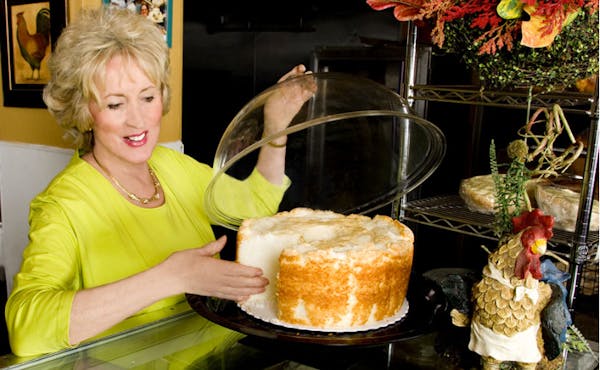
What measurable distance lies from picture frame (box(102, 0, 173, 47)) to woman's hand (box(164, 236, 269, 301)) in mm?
1558

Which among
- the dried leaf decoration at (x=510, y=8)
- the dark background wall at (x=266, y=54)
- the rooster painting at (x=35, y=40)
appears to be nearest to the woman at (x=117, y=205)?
the dried leaf decoration at (x=510, y=8)

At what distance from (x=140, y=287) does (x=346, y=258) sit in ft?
1.17

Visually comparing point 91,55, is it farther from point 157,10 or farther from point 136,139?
point 157,10

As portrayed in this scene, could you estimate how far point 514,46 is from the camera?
3.06ft

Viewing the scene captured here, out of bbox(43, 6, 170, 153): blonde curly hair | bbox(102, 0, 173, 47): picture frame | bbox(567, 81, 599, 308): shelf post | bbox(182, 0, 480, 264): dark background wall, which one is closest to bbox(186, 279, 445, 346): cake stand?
bbox(567, 81, 599, 308): shelf post

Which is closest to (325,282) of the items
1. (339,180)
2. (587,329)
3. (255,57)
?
(339,180)

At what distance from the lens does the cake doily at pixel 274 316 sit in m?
0.93

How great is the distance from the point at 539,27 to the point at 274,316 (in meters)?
0.62

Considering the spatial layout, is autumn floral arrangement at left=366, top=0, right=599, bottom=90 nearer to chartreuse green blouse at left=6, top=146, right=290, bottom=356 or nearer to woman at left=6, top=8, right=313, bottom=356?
woman at left=6, top=8, right=313, bottom=356

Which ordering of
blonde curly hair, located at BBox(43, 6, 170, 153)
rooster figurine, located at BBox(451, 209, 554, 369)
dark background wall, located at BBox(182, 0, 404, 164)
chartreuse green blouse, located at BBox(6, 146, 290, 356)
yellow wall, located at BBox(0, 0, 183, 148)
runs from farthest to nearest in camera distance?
dark background wall, located at BBox(182, 0, 404, 164), yellow wall, located at BBox(0, 0, 183, 148), blonde curly hair, located at BBox(43, 6, 170, 153), chartreuse green blouse, located at BBox(6, 146, 290, 356), rooster figurine, located at BBox(451, 209, 554, 369)

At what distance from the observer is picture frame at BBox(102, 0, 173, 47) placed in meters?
2.22

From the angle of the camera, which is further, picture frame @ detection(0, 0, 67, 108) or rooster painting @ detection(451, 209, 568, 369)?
picture frame @ detection(0, 0, 67, 108)

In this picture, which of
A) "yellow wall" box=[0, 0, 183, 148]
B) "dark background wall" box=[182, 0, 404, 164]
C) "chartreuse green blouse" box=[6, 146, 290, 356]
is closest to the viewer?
"chartreuse green blouse" box=[6, 146, 290, 356]

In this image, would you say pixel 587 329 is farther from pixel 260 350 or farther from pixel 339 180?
pixel 260 350
